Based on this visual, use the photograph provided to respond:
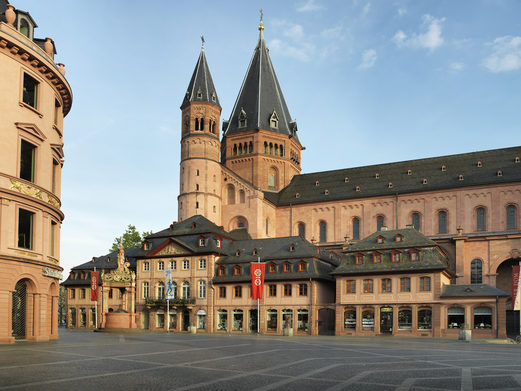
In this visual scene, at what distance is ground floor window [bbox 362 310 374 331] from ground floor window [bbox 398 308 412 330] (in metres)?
2.82

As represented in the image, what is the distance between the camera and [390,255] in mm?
58938

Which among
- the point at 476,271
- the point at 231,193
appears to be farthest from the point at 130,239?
the point at 476,271

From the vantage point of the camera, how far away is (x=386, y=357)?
26406mm

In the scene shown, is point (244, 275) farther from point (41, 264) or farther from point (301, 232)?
point (41, 264)

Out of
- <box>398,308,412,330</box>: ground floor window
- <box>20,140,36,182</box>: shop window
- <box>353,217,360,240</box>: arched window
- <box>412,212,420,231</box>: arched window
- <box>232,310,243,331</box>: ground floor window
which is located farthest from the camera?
<box>353,217,360,240</box>: arched window

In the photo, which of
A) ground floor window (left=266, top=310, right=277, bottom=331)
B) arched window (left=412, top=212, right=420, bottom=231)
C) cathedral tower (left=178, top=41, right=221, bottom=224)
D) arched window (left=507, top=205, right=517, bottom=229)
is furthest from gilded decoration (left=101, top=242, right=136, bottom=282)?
arched window (left=507, top=205, right=517, bottom=229)

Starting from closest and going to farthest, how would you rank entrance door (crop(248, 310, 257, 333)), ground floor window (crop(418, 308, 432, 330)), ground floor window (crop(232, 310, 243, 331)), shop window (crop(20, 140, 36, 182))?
shop window (crop(20, 140, 36, 182)) < ground floor window (crop(418, 308, 432, 330)) < entrance door (crop(248, 310, 257, 333)) < ground floor window (crop(232, 310, 243, 331))

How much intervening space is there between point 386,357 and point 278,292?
38.5 m

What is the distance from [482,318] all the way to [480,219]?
23.0 metres

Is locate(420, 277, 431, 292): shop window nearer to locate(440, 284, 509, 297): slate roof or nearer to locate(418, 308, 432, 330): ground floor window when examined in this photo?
locate(440, 284, 509, 297): slate roof

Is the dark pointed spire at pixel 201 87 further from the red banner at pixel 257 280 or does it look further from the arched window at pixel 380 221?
the red banner at pixel 257 280

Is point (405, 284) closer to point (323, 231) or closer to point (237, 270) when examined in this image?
point (237, 270)

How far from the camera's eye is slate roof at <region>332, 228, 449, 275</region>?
186 ft

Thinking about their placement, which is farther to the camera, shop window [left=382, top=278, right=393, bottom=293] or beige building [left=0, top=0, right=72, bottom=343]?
shop window [left=382, top=278, right=393, bottom=293]
